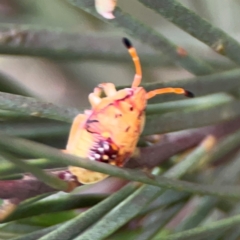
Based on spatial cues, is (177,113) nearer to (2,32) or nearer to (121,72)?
(2,32)

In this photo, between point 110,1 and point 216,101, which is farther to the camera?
point 216,101

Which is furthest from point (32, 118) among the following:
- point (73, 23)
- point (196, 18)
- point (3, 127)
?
point (73, 23)

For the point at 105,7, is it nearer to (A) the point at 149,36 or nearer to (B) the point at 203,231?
(A) the point at 149,36

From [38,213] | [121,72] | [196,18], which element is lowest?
[38,213]

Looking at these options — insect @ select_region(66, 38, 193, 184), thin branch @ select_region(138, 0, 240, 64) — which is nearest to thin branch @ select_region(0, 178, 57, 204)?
insect @ select_region(66, 38, 193, 184)

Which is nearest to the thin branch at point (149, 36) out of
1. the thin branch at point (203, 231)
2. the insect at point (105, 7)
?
the insect at point (105, 7)

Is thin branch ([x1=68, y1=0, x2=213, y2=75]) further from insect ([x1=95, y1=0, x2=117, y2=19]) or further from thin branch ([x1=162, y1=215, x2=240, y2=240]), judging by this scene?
thin branch ([x1=162, y1=215, x2=240, y2=240])

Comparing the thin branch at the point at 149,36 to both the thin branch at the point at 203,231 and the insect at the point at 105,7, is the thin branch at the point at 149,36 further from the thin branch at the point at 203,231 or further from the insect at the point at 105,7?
the thin branch at the point at 203,231
